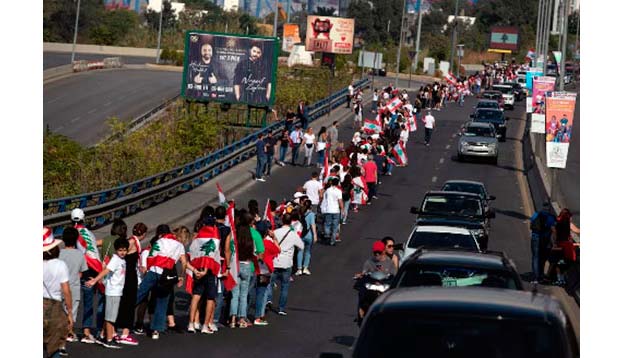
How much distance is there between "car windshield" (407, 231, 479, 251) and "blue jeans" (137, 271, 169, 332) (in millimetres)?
6167

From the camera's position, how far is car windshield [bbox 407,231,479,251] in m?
23.3

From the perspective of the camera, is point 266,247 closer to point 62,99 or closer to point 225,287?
point 225,287

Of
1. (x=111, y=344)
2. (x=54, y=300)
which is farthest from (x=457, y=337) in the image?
(x=111, y=344)

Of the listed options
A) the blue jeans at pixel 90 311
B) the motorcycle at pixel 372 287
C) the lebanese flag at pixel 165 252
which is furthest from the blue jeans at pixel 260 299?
the motorcycle at pixel 372 287

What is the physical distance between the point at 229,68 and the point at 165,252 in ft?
103

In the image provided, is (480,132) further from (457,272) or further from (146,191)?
(457,272)

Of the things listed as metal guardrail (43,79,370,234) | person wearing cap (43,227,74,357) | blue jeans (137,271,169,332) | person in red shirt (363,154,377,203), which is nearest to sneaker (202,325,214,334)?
blue jeans (137,271,169,332)

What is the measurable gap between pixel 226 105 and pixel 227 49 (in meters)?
4.51

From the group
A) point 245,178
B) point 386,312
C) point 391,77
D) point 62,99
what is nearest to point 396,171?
point 245,178

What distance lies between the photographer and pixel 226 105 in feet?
174

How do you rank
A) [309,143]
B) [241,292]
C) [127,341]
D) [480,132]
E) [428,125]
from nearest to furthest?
[127,341] → [241,292] → [309,143] → [480,132] → [428,125]

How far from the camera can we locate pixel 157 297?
18.5m

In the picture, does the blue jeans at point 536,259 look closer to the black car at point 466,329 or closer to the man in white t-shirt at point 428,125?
the black car at point 466,329

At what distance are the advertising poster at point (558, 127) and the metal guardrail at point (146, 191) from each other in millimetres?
10362
